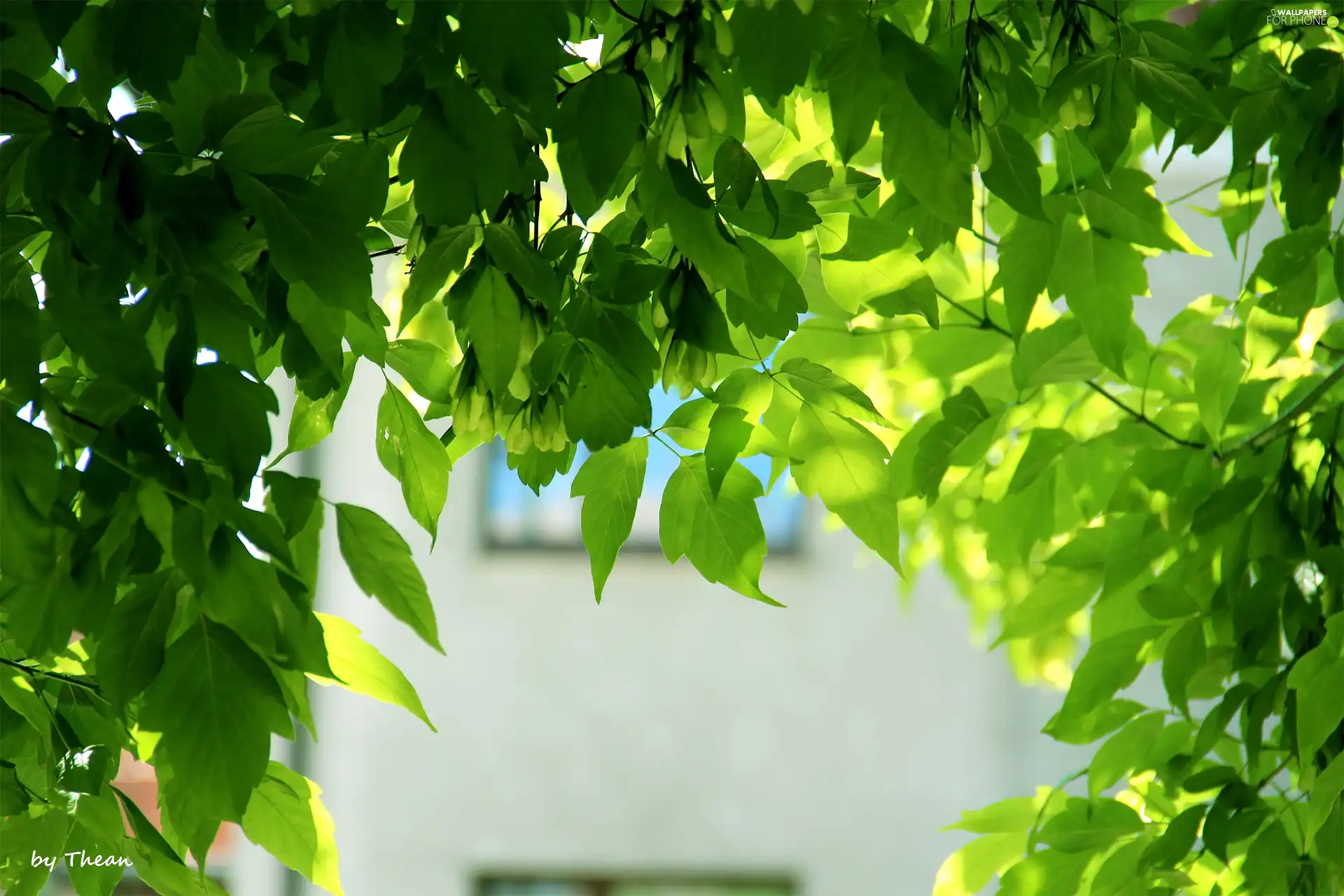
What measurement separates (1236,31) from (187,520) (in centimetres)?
69

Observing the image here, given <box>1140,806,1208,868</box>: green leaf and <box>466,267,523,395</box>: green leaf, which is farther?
<box>1140,806,1208,868</box>: green leaf

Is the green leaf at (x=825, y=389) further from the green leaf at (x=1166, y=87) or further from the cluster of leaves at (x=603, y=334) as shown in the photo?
the green leaf at (x=1166, y=87)

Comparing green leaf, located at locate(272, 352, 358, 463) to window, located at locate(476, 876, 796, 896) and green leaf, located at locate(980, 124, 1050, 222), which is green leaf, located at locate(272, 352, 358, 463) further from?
window, located at locate(476, 876, 796, 896)

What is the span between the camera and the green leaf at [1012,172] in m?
0.62

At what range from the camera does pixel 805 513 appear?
11.6 feet

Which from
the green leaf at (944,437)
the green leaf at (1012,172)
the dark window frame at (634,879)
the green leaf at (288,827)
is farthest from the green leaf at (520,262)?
the dark window frame at (634,879)

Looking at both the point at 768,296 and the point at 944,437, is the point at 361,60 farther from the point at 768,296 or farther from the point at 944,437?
the point at 944,437

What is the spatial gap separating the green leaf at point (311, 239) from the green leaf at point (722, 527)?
200 mm

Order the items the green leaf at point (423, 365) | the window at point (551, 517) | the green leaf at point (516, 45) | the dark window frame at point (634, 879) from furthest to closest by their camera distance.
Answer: the window at point (551, 517) → the dark window frame at point (634, 879) → the green leaf at point (423, 365) → the green leaf at point (516, 45)

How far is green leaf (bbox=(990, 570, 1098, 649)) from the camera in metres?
0.99

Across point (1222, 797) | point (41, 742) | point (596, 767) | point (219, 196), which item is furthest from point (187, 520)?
point (596, 767)

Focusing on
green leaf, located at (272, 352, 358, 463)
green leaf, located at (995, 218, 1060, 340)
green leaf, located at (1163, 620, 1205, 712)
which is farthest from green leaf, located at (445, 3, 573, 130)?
green leaf, located at (1163, 620, 1205, 712)

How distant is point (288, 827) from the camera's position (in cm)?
71

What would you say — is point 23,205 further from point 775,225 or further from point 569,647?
point 569,647
